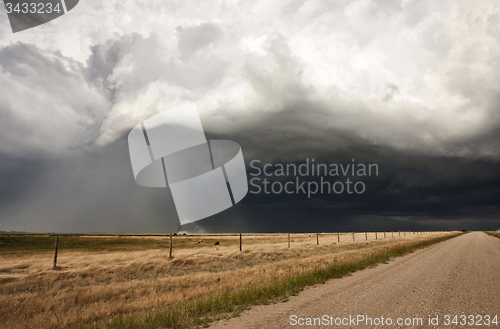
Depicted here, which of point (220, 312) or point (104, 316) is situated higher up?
point (220, 312)

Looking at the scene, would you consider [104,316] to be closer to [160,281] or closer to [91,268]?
[160,281]

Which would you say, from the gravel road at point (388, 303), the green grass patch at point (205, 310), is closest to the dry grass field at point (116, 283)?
the green grass patch at point (205, 310)

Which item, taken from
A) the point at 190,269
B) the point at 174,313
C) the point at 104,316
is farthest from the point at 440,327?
the point at 190,269

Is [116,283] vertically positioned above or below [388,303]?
below

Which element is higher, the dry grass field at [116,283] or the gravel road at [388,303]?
the gravel road at [388,303]

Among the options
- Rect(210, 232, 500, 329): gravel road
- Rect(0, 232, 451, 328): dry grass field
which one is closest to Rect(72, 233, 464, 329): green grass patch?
Rect(210, 232, 500, 329): gravel road

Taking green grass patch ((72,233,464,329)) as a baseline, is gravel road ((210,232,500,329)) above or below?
above

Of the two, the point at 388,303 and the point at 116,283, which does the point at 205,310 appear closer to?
the point at 388,303

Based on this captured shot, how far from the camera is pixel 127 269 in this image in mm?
22234

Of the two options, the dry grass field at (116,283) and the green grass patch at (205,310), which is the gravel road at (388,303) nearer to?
the green grass patch at (205,310)

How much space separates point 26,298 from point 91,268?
886 centimetres

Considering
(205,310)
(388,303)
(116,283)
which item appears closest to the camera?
(388,303)

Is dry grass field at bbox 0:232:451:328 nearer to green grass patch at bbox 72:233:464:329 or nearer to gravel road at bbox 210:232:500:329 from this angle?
green grass patch at bbox 72:233:464:329

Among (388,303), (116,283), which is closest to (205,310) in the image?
(388,303)
